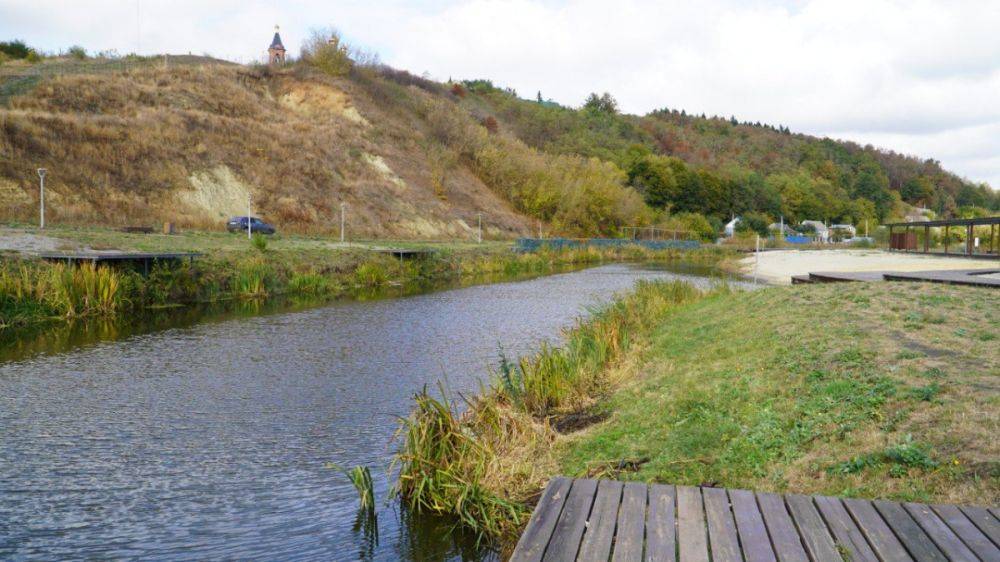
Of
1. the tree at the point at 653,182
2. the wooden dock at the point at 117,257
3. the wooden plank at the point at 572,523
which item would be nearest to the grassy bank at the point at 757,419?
the wooden plank at the point at 572,523

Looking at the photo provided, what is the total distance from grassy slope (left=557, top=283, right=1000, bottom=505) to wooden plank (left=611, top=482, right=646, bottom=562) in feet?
5.21

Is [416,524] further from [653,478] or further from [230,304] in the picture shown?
[230,304]

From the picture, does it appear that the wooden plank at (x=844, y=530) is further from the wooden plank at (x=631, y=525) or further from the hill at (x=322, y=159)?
the hill at (x=322, y=159)

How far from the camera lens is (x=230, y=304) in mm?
24250

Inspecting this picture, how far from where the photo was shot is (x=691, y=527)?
176 inches

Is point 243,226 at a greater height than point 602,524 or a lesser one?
greater

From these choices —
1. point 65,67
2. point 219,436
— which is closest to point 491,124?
point 65,67

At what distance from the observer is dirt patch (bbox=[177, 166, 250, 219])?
142 feet

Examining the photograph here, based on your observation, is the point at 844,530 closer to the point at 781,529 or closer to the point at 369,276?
the point at 781,529

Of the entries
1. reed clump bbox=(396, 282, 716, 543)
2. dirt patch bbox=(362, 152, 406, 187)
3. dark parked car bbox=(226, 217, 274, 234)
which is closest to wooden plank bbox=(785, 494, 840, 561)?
reed clump bbox=(396, 282, 716, 543)

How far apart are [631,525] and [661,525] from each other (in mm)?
191

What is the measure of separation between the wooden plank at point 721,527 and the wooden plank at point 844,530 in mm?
576

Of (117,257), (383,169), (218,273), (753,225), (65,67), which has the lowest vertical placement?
(218,273)

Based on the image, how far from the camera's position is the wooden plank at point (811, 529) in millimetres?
4074
